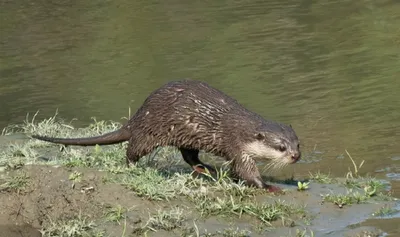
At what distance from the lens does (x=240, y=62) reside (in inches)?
481

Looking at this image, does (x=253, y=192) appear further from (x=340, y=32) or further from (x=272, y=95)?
(x=340, y=32)

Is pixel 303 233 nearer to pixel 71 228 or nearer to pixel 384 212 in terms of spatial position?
pixel 384 212

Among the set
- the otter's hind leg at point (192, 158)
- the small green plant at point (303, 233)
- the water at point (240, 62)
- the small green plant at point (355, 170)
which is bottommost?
the water at point (240, 62)

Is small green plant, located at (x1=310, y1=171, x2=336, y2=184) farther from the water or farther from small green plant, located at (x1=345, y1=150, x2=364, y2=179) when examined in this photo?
the water

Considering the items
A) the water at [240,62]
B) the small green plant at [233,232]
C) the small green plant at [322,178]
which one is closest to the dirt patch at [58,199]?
the small green plant at [233,232]

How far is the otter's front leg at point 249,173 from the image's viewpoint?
6.44 meters

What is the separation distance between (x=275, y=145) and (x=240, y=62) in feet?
19.4

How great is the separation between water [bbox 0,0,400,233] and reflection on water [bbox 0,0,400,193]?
0.7 inches

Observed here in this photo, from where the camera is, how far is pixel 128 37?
1513cm

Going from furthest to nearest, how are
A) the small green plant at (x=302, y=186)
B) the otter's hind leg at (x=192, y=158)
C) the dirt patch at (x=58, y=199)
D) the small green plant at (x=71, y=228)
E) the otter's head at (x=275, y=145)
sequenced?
1. the otter's hind leg at (x=192, y=158)
2. the small green plant at (x=302, y=186)
3. the otter's head at (x=275, y=145)
4. the dirt patch at (x=58, y=199)
5. the small green plant at (x=71, y=228)

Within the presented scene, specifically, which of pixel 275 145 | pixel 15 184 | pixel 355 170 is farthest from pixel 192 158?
pixel 15 184

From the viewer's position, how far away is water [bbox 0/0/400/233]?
9.04 metres

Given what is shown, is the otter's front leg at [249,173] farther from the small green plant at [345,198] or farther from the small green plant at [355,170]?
the small green plant at [355,170]

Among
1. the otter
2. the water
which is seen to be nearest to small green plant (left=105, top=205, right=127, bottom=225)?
the otter
